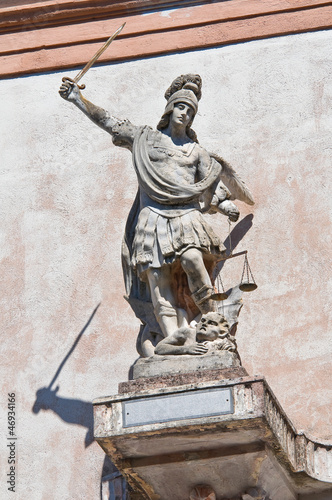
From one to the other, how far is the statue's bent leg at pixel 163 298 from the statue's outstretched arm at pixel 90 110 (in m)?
0.93

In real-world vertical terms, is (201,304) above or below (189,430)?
above

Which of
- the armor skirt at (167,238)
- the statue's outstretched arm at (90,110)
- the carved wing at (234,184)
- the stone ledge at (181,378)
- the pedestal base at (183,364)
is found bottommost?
the stone ledge at (181,378)

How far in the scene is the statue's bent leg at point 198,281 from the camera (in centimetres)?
701

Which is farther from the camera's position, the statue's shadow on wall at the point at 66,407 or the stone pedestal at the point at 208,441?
the statue's shadow on wall at the point at 66,407

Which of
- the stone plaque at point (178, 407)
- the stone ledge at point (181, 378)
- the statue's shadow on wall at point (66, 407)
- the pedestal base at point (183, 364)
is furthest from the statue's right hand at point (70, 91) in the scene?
the stone plaque at point (178, 407)

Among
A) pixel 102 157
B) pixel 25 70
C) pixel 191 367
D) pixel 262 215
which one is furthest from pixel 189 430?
pixel 25 70

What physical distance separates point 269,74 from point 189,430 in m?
2.81

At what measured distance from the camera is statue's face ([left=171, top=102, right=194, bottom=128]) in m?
7.41

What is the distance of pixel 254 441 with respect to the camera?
22.1ft

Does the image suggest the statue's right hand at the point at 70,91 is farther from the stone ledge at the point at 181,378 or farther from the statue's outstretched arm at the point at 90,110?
the stone ledge at the point at 181,378

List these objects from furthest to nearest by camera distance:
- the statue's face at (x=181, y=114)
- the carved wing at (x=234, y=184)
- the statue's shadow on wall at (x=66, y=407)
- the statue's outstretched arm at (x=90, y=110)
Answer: the statue's shadow on wall at (x=66, y=407), the carved wing at (x=234, y=184), the statue's outstretched arm at (x=90, y=110), the statue's face at (x=181, y=114)

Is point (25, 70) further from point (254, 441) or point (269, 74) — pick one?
point (254, 441)

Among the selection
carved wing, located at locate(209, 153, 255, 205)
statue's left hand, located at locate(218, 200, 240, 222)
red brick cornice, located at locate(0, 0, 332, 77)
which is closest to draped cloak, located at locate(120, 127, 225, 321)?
statue's left hand, located at locate(218, 200, 240, 222)

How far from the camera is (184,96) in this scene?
7.45 m
